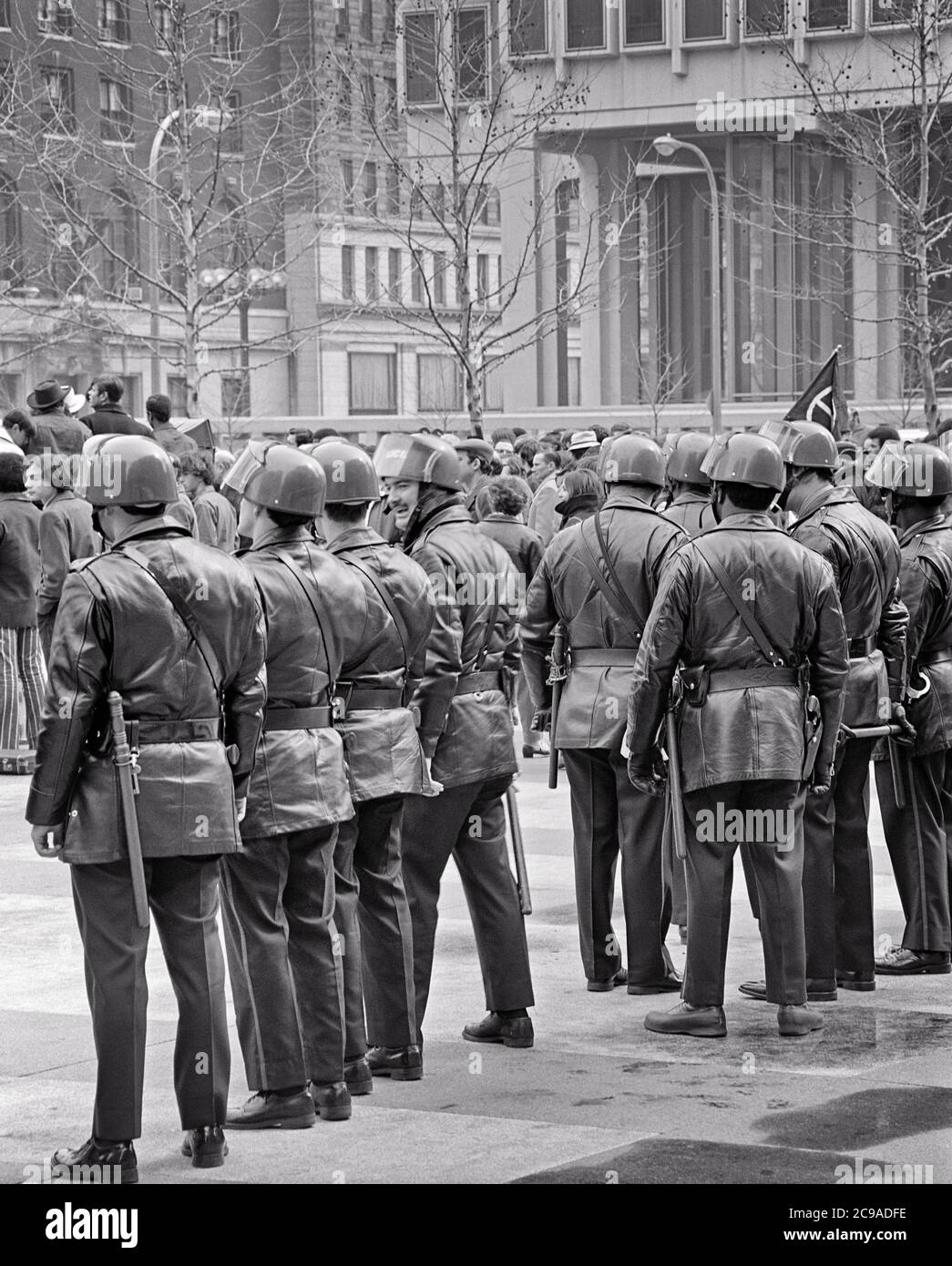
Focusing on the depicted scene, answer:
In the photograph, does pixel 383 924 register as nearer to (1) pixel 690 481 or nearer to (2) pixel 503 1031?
(2) pixel 503 1031

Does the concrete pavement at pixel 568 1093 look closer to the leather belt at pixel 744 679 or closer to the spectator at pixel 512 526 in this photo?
the leather belt at pixel 744 679

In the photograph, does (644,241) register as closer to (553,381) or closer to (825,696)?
(553,381)

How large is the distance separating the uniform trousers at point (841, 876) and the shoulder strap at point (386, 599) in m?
2.13

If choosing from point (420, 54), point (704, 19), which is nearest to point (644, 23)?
point (704, 19)

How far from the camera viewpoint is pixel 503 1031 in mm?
7719

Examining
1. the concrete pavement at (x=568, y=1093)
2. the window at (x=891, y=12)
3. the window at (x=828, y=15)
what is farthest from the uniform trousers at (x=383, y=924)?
the window at (x=828, y=15)

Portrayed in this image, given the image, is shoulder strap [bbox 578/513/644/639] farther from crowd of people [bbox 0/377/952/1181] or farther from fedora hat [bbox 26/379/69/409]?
fedora hat [bbox 26/379/69/409]

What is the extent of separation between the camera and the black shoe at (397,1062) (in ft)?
23.5

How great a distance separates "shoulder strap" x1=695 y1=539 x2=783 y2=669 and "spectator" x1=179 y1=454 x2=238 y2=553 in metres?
7.21

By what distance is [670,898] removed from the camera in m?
8.55

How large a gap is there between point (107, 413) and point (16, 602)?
171cm

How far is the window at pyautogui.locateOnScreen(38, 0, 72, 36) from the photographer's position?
133 feet

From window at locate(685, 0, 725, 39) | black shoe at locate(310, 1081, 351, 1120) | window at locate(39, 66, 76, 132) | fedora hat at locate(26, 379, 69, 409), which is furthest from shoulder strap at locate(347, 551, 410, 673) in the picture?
window at locate(685, 0, 725, 39)
